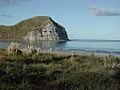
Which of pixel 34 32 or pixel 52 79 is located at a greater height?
pixel 34 32

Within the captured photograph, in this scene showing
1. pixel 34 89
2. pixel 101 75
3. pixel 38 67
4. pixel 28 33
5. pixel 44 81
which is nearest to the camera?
pixel 34 89

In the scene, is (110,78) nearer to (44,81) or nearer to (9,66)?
(44,81)

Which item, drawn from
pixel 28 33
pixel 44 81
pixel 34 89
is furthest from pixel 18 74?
pixel 28 33

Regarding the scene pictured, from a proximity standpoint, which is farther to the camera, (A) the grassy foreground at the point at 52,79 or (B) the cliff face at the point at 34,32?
(B) the cliff face at the point at 34,32

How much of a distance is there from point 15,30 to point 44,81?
581 feet

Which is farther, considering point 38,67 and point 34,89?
point 38,67

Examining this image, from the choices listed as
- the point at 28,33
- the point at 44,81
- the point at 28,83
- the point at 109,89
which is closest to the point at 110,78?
the point at 109,89

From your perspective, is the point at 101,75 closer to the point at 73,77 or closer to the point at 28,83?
the point at 73,77

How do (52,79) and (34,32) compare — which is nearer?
(52,79)

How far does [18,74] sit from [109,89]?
4.09 m

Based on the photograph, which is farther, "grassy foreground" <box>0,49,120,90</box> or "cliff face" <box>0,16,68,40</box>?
"cliff face" <box>0,16,68,40</box>

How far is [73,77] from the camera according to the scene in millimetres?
14477

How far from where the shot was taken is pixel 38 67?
16922mm

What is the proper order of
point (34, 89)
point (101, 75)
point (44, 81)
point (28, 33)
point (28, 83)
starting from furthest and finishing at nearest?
1. point (28, 33)
2. point (101, 75)
3. point (44, 81)
4. point (28, 83)
5. point (34, 89)
